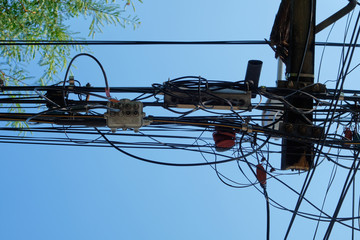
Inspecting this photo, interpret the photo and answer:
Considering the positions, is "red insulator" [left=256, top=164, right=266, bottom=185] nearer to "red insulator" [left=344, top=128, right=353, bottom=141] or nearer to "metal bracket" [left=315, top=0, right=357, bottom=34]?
"red insulator" [left=344, top=128, right=353, bottom=141]

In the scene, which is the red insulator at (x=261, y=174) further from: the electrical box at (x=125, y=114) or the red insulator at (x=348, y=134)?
the electrical box at (x=125, y=114)

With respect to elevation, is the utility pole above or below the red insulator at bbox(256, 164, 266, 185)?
above

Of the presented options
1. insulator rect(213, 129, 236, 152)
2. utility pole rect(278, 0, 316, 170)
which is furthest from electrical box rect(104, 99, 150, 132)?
utility pole rect(278, 0, 316, 170)

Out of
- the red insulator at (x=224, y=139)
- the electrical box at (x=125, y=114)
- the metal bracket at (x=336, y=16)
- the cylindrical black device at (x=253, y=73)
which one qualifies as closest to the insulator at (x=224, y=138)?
the red insulator at (x=224, y=139)

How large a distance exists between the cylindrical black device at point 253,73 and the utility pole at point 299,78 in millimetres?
359

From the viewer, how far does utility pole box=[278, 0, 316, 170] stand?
368 centimetres

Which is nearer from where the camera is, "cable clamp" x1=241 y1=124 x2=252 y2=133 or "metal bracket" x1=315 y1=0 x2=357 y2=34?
"cable clamp" x1=241 y1=124 x2=252 y2=133

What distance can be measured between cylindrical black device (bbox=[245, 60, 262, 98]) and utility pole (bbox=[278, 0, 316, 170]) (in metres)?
0.36

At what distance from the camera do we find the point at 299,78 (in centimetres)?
387

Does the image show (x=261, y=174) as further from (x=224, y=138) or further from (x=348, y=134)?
(x=348, y=134)

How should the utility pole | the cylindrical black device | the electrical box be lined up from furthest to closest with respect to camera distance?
the utility pole → the cylindrical black device → the electrical box

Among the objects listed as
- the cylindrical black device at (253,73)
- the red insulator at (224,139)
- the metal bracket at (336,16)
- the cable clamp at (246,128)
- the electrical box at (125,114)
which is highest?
the metal bracket at (336,16)

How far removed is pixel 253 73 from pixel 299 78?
2.24 ft

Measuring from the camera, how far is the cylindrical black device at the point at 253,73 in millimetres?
3385
